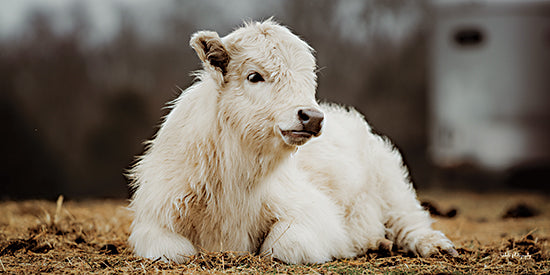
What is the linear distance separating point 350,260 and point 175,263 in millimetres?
1060

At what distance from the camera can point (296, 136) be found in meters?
2.81

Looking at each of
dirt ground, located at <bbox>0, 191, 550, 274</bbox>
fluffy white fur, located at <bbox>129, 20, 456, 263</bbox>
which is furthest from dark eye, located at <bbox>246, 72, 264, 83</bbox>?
dirt ground, located at <bbox>0, 191, 550, 274</bbox>

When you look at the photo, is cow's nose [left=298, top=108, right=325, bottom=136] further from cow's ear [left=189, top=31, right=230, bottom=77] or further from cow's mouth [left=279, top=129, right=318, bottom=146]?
cow's ear [left=189, top=31, right=230, bottom=77]

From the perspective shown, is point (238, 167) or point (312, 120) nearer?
point (312, 120)

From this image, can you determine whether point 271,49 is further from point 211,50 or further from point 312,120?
point 312,120

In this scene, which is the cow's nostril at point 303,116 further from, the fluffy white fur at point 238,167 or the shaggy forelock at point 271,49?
the shaggy forelock at point 271,49

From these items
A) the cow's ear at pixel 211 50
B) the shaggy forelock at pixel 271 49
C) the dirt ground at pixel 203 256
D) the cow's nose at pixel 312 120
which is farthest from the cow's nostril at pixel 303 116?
the dirt ground at pixel 203 256

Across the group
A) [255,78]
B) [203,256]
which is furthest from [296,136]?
[203,256]

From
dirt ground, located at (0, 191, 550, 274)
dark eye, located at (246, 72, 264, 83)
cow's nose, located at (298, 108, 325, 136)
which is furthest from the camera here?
dark eye, located at (246, 72, 264, 83)

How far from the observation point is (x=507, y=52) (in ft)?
33.4

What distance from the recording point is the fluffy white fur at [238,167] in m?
2.98

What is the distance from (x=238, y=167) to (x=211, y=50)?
67cm

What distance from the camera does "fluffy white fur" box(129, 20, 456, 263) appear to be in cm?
298

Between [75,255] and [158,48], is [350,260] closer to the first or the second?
[75,255]
